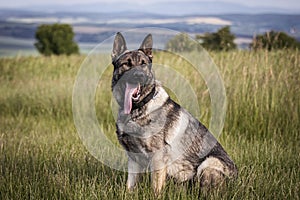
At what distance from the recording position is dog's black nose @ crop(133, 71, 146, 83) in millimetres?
3836

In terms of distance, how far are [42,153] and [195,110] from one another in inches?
73.5

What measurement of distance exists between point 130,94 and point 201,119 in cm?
293

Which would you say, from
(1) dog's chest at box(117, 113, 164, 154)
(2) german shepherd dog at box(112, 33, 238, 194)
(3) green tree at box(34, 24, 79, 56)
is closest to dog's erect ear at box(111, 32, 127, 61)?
(2) german shepherd dog at box(112, 33, 238, 194)

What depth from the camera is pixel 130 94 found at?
3930 millimetres

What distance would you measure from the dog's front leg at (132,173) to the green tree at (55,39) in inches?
1074

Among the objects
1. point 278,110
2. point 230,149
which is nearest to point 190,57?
point 278,110

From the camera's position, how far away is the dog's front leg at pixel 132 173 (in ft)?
13.8

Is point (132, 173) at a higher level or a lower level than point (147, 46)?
lower

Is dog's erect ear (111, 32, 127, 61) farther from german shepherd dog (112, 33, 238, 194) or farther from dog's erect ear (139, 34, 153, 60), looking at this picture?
dog's erect ear (139, 34, 153, 60)

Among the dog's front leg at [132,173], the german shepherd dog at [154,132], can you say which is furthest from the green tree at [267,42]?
→ the dog's front leg at [132,173]

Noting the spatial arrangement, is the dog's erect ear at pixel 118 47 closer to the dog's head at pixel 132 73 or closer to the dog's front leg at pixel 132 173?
the dog's head at pixel 132 73

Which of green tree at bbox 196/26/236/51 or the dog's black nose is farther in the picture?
green tree at bbox 196/26/236/51

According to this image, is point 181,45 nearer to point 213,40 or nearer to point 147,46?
point 213,40

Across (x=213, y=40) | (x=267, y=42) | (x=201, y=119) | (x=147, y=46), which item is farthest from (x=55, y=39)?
(x=147, y=46)
